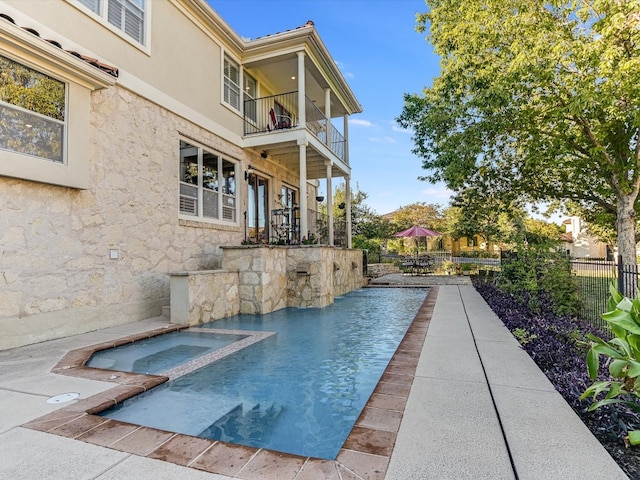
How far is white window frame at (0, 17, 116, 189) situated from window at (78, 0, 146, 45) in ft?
5.55

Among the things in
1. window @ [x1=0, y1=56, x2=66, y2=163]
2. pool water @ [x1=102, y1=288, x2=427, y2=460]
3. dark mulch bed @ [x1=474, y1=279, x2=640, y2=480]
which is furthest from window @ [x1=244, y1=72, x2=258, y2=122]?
dark mulch bed @ [x1=474, y1=279, x2=640, y2=480]

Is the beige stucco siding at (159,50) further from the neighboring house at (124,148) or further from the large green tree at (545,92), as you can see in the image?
the large green tree at (545,92)

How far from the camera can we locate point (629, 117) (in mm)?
9086

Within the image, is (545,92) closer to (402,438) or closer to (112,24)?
(112,24)

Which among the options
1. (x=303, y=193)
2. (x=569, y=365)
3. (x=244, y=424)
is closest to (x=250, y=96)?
(x=303, y=193)

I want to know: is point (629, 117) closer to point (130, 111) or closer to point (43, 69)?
point (130, 111)

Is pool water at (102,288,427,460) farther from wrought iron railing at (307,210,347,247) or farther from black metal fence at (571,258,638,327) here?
wrought iron railing at (307,210,347,247)

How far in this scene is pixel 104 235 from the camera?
20.1 feet

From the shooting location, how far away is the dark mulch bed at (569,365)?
2160 mm

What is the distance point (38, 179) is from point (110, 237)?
1.57 metres

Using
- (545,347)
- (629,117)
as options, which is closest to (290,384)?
(545,347)

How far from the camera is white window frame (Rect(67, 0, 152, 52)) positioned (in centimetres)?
608

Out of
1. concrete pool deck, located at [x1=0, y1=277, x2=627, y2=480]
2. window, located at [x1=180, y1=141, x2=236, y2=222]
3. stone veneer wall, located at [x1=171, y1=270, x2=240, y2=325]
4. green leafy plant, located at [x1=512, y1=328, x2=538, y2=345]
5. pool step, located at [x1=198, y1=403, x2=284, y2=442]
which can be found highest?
window, located at [x1=180, y1=141, x2=236, y2=222]

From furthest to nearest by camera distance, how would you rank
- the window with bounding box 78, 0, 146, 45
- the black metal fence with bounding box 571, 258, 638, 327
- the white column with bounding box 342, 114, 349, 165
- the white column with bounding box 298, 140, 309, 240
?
1. the white column with bounding box 342, 114, 349, 165
2. the white column with bounding box 298, 140, 309, 240
3. the window with bounding box 78, 0, 146, 45
4. the black metal fence with bounding box 571, 258, 638, 327
